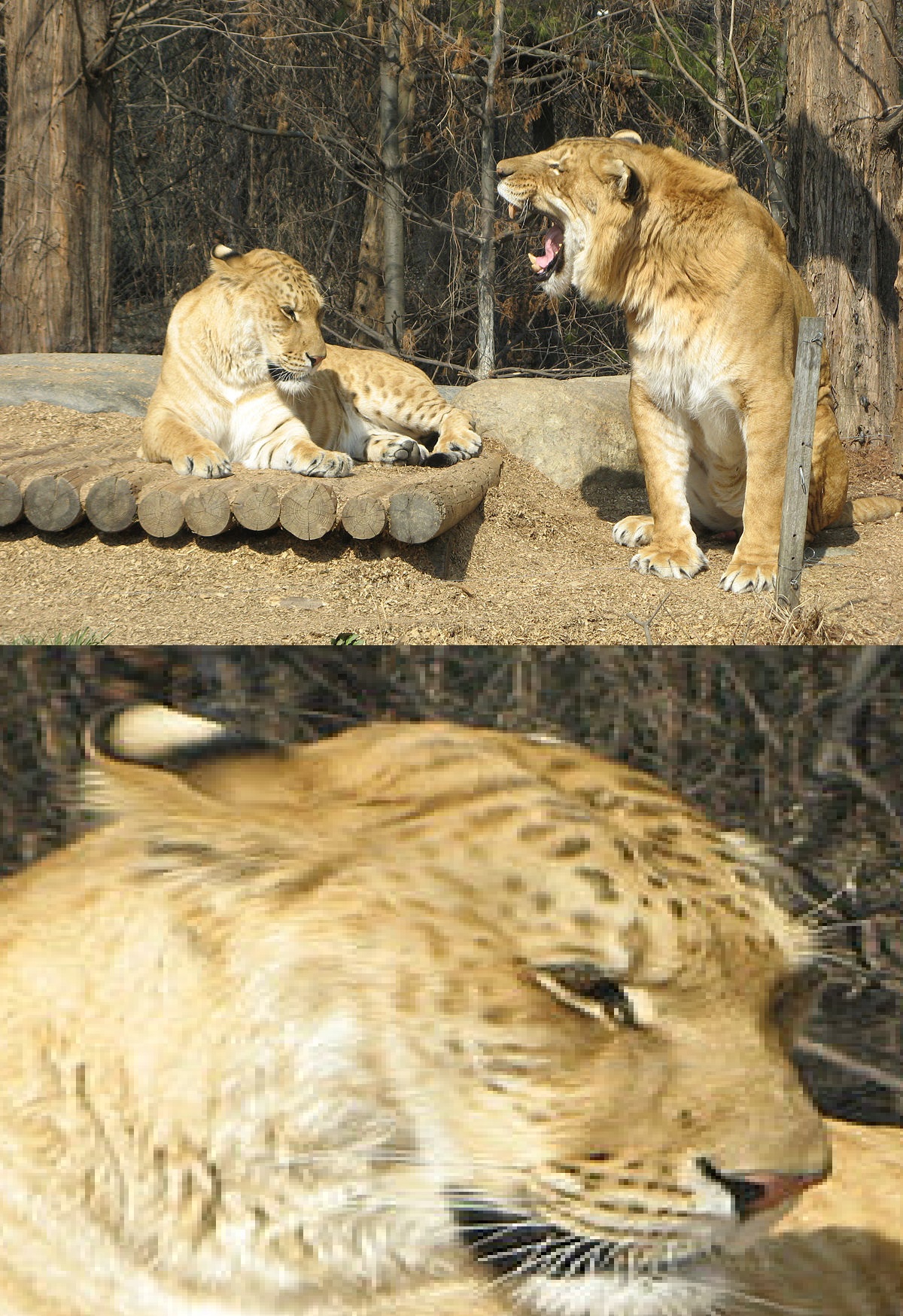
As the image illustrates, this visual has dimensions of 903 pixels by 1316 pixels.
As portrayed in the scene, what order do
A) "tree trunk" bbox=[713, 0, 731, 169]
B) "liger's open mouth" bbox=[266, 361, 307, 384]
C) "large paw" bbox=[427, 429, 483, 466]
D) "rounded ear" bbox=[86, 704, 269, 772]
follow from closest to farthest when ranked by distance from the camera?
"rounded ear" bbox=[86, 704, 269, 772] → "liger's open mouth" bbox=[266, 361, 307, 384] → "large paw" bbox=[427, 429, 483, 466] → "tree trunk" bbox=[713, 0, 731, 169]

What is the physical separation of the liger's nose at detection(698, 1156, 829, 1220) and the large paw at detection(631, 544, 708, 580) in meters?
4.20

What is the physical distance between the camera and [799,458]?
173 inches

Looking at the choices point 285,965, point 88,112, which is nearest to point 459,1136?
point 285,965

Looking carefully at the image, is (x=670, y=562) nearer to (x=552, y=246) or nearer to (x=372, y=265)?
(x=552, y=246)

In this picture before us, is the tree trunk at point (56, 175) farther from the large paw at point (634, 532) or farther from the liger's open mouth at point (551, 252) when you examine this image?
the large paw at point (634, 532)

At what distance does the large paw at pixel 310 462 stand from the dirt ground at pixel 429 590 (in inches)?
20.1

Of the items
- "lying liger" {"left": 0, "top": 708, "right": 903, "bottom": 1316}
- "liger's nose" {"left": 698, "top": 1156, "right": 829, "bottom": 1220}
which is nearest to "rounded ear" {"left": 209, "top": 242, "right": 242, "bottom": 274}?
"lying liger" {"left": 0, "top": 708, "right": 903, "bottom": 1316}

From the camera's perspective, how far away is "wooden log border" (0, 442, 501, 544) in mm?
4918

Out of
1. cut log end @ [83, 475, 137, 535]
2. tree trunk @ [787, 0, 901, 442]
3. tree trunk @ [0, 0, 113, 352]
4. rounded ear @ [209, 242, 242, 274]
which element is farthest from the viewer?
tree trunk @ [0, 0, 113, 352]

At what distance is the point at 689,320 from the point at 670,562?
0.94 metres

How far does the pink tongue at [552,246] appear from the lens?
5.53 m

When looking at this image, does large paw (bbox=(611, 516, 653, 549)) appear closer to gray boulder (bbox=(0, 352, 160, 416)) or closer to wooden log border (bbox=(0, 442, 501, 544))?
wooden log border (bbox=(0, 442, 501, 544))

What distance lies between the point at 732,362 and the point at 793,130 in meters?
2.79

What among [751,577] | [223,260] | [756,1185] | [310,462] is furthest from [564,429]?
[756,1185]
